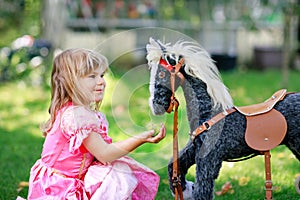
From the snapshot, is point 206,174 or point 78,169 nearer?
point 206,174

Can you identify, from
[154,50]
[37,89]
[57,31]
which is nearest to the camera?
[154,50]

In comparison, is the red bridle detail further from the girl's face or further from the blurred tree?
the blurred tree

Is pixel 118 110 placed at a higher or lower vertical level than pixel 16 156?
higher

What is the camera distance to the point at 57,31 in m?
9.04

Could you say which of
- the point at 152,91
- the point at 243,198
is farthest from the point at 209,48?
the point at 152,91

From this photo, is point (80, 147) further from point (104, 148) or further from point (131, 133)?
point (131, 133)

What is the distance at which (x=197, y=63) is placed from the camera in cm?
281

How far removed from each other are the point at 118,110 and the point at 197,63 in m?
0.46

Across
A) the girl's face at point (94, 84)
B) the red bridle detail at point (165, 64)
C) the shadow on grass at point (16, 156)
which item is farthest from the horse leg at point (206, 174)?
the shadow on grass at point (16, 156)

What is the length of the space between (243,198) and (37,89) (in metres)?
5.27

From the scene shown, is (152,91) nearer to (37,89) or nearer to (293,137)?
(293,137)

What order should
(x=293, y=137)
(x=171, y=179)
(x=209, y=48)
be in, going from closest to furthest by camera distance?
(x=293, y=137) → (x=171, y=179) → (x=209, y=48)

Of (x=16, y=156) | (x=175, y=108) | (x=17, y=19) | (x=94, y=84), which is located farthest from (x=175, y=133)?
(x=17, y=19)

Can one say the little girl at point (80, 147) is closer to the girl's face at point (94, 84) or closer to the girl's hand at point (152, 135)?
the girl's face at point (94, 84)
